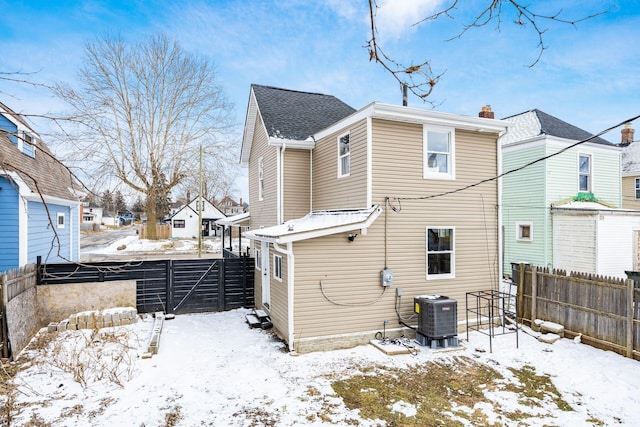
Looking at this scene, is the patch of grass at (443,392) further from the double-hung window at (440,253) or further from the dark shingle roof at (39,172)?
the dark shingle roof at (39,172)

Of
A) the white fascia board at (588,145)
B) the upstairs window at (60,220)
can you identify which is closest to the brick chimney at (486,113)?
the white fascia board at (588,145)

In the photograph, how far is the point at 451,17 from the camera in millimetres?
2592

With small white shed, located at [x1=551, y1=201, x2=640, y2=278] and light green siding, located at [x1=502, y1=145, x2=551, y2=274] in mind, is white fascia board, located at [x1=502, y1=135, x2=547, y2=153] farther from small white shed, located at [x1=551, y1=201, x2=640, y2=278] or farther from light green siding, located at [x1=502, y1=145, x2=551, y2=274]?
small white shed, located at [x1=551, y1=201, x2=640, y2=278]

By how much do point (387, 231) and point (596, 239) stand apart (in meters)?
9.30

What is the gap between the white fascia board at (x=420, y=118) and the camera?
26.7 ft

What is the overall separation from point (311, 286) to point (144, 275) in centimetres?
582

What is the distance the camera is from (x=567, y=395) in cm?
590

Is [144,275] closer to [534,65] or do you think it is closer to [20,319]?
[20,319]

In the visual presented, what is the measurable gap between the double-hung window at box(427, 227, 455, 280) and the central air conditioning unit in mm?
1015

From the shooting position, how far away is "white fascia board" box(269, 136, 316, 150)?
10375 mm

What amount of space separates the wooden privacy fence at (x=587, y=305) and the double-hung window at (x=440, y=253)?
2202 mm

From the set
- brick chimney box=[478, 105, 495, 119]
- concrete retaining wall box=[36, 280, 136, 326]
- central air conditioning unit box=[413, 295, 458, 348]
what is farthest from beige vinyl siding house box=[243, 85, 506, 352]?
brick chimney box=[478, 105, 495, 119]

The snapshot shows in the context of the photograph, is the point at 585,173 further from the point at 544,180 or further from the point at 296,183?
the point at 296,183

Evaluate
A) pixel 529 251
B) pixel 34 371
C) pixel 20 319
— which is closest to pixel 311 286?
pixel 34 371
